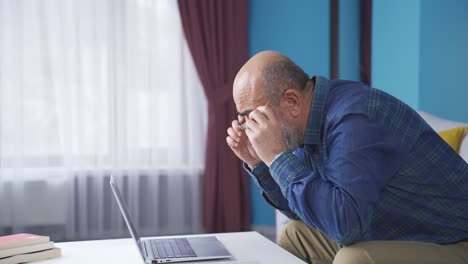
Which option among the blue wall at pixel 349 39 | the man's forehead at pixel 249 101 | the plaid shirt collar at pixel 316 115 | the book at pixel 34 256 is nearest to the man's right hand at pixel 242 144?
the man's forehead at pixel 249 101

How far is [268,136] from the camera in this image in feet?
4.26

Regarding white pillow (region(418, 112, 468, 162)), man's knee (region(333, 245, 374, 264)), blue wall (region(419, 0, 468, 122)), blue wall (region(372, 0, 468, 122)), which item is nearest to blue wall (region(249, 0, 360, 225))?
blue wall (region(372, 0, 468, 122))

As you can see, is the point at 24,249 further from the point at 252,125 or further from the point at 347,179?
the point at 347,179

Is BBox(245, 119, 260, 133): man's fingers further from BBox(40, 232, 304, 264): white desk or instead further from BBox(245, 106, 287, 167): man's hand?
BBox(40, 232, 304, 264): white desk

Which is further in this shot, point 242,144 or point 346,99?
point 242,144

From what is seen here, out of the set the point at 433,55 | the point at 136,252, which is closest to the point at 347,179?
the point at 136,252

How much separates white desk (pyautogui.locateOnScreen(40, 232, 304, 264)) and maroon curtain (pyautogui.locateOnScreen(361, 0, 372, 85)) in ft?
8.26

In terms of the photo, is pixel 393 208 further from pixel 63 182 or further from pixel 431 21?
pixel 63 182

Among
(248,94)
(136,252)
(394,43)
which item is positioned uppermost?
(394,43)

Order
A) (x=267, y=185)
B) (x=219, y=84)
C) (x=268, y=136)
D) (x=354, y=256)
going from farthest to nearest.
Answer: (x=219, y=84)
(x=267, y=185)
(x=268, y=136)
(x=354, y=256)

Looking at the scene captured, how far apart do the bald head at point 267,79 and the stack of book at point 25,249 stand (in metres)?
0.69

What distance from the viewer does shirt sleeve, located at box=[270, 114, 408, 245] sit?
1.15m

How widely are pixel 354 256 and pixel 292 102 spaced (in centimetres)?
46

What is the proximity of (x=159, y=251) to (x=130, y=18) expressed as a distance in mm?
2498
